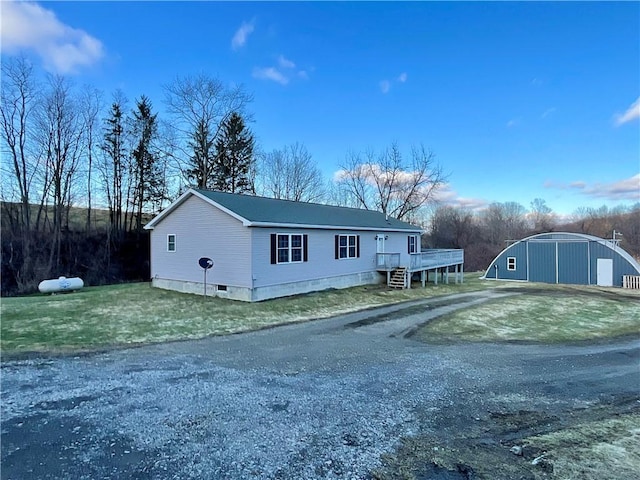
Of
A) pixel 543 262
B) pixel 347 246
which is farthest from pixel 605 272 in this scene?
pixel 347 246

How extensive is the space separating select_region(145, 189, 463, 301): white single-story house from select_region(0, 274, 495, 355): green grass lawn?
0.81 metres

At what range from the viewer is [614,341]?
9211mm

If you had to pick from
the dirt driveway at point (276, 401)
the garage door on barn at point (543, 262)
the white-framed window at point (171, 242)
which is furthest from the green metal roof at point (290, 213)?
the garage door on barn at point (543, 262)

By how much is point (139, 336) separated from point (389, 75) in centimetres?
1898

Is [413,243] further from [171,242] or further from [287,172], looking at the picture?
[287,172]

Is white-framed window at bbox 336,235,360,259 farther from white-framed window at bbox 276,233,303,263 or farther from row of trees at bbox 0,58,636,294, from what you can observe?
row of trees at bbox 0,58,636,294

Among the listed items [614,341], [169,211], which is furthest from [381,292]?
[169,211]

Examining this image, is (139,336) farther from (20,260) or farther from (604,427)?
(20,260)

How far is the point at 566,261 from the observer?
23.2 metres

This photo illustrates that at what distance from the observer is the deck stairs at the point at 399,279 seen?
62.3 ft

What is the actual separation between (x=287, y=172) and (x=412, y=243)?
1720 cm

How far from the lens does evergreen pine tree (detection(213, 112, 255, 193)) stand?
31.9 m

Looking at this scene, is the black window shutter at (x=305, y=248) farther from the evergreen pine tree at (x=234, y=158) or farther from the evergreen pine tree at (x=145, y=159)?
the evergreen pine tree at (x=145, y=159)

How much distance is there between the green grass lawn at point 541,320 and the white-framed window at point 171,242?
11934 mm
